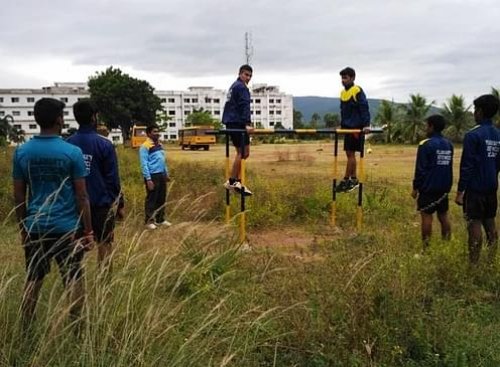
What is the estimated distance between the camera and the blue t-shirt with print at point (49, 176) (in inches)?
140

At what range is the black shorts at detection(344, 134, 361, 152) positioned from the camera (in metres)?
8.20

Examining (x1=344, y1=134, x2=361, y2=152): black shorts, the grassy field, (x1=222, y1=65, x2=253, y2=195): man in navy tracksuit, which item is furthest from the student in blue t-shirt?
(x1=344, y1=134, x2=361, y2=152): black shorts

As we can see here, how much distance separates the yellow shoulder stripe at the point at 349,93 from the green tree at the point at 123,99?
61785 mm

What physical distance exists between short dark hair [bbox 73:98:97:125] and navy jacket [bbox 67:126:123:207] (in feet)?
0.30

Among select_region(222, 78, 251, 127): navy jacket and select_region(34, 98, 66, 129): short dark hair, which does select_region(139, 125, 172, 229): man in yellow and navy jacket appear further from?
select_region(34, 98, 66, 129): short dark hair

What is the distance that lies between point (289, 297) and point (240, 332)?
858mm

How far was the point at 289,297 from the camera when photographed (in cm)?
423

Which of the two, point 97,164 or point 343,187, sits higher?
point 97,164

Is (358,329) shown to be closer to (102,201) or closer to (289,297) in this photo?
(289,297)

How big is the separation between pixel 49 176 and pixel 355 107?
17.3 feet

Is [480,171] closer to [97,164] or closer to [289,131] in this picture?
[289,131]

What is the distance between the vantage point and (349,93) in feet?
25.9

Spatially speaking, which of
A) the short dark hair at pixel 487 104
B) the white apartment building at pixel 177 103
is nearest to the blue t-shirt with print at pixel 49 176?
the short dark hair at pixel 487 104

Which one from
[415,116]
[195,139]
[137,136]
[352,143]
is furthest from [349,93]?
[415,116]
